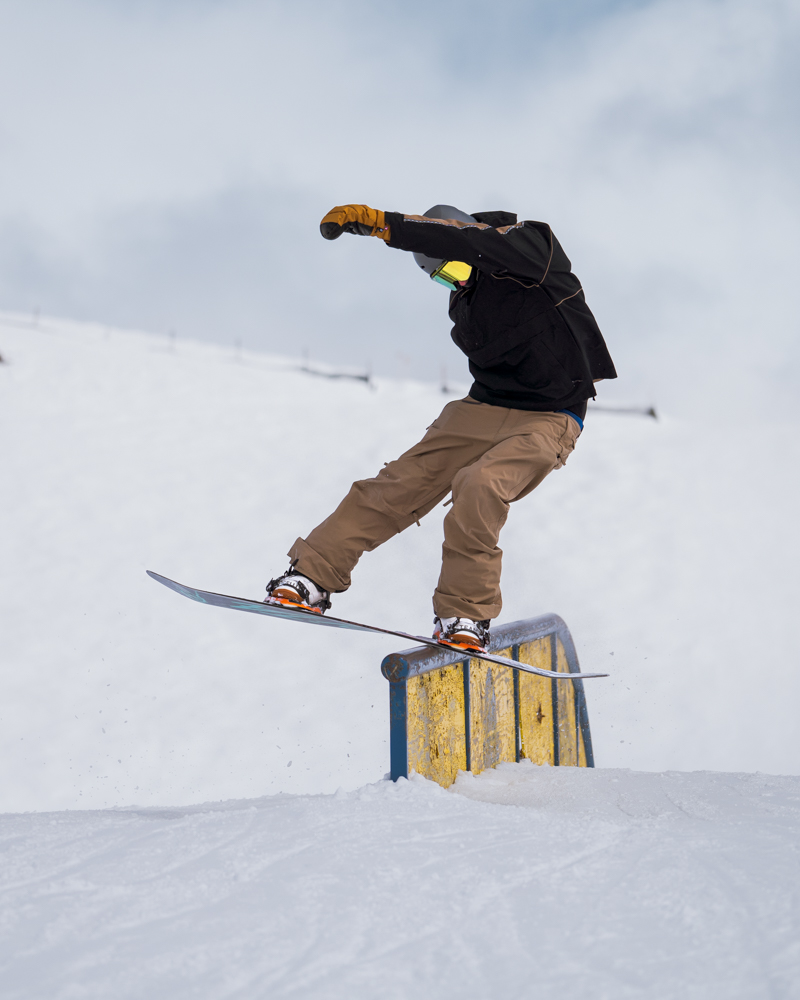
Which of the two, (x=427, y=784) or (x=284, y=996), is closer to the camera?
(x=284, y=996)

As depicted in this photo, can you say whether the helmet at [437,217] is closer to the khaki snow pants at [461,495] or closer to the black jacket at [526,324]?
the black jacket at [526,324]

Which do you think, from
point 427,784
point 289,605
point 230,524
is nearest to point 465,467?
point 289,605

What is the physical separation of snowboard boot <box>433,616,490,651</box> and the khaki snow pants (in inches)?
1.2

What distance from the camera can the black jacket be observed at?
3.04 meters

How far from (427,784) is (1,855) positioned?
128cm

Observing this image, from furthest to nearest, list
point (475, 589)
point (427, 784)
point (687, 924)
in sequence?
1. point (475, 589)
2. point (427, 784)
3. point (687, 924)

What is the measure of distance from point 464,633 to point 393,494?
0.67 m

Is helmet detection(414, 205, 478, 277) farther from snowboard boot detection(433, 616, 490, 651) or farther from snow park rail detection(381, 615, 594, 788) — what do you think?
snow park rail detection(381, 615, 594, 788)

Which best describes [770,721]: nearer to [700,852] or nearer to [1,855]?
[700,852]

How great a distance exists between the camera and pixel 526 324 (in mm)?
3123

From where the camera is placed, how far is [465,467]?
10.6ft

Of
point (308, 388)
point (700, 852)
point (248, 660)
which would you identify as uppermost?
point (308, 388)

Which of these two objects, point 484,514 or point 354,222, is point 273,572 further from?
point 354,222

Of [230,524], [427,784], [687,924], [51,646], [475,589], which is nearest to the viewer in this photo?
[687,924]
